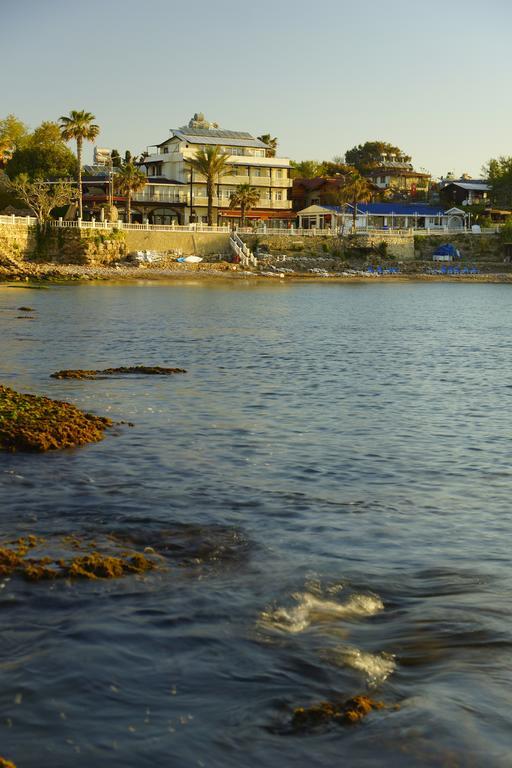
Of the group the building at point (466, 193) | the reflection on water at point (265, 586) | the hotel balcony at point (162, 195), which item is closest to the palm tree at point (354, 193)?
the hotel balcony at point (162, 195)

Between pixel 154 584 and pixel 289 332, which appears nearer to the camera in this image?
pixel 154 584

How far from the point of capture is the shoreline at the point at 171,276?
261ft

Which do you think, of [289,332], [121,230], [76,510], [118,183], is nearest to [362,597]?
[76,510]

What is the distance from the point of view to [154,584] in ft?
29.6

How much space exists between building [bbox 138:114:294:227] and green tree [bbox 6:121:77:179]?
10.1m

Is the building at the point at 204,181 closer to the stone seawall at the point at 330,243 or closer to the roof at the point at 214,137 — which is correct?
the roof at the point at 214,137

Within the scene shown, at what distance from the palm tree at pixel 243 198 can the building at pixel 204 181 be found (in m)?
2.76

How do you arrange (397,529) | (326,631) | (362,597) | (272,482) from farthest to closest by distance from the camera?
(272,482) < (397,529) < (362,597) < (326,631)

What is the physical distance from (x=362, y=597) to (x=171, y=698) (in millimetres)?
2726

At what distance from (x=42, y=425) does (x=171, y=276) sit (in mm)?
74285

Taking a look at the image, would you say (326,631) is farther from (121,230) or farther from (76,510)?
(121,230)

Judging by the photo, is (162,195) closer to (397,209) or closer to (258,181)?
(258,181)

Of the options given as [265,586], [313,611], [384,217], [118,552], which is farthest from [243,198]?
[313,611]

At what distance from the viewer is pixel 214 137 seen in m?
115
